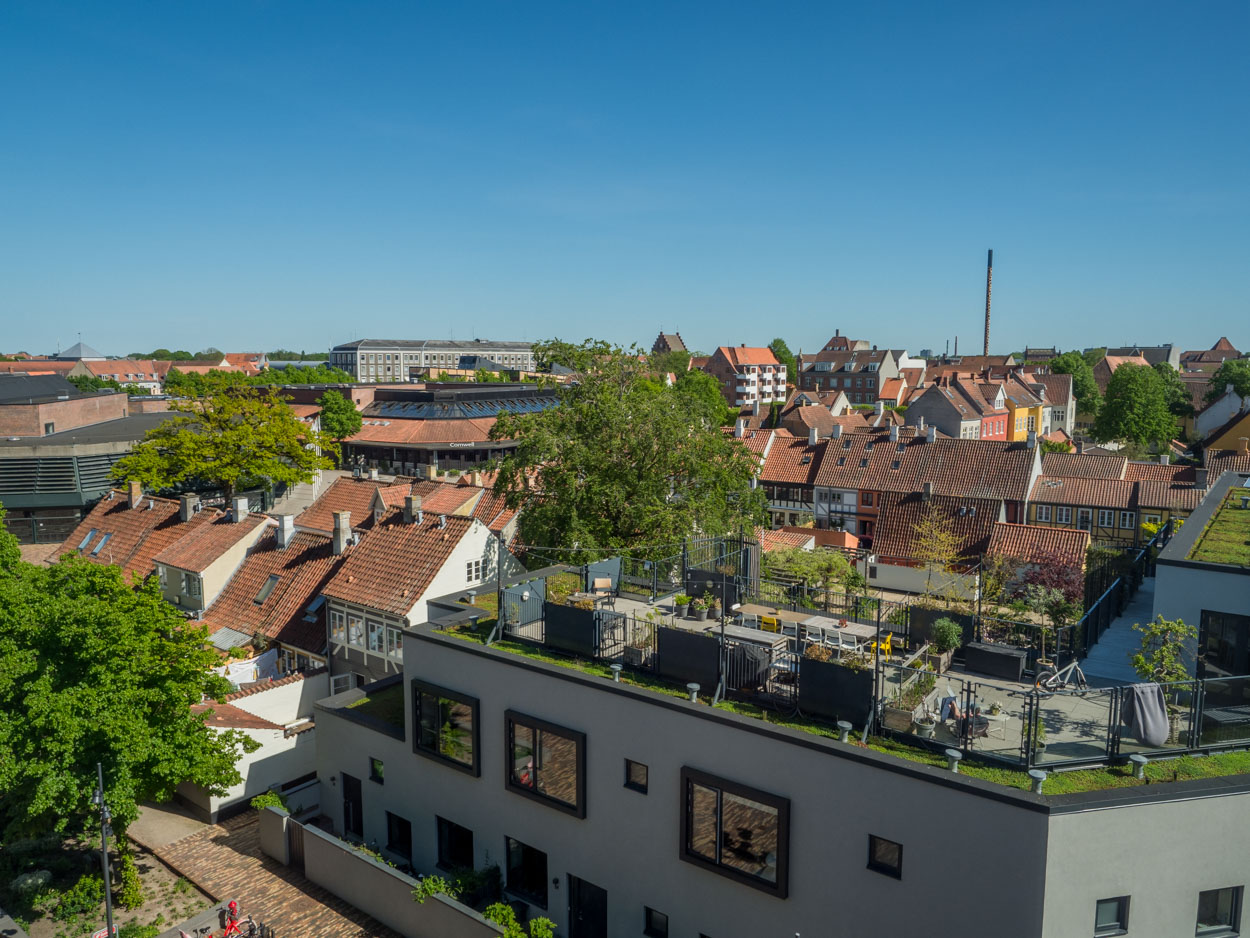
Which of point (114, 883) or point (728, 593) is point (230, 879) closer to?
point (114, 883)

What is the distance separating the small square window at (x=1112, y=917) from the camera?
962 centimetres

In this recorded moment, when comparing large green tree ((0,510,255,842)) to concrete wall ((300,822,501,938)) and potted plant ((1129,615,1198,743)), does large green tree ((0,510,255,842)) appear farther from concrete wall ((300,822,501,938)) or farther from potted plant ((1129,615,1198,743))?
potted plant ((1129,615,1198,743))

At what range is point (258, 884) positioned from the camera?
17172 mm

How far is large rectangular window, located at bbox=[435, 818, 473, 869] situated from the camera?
1577 centimetres

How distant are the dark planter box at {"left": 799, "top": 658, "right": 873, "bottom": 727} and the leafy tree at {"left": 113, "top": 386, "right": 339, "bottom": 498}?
35965 mm

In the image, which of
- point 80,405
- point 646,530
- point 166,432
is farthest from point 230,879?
point 80,405

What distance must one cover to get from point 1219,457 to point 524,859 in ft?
174

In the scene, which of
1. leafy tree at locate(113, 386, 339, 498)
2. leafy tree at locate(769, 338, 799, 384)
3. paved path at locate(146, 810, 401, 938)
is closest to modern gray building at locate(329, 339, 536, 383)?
leafy tree at locate(769, 338, 799, 384)

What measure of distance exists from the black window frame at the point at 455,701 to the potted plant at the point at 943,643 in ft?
25.3

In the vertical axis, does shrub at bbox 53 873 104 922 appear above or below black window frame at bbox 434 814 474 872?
below

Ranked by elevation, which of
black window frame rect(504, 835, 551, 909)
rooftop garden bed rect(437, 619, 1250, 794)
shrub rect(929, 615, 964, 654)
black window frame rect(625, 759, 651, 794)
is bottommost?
black window frame rect(504, 835, 551, 909)

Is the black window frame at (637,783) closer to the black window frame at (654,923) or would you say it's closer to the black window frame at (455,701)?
the black window frame at (654,923)

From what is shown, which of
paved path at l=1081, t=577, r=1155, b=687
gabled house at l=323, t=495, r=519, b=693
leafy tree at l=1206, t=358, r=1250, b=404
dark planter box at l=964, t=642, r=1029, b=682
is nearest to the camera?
dark planter box at l=964, t=642, r=1029, b=682

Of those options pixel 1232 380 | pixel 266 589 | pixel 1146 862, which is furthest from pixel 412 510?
pixel 1232 380
